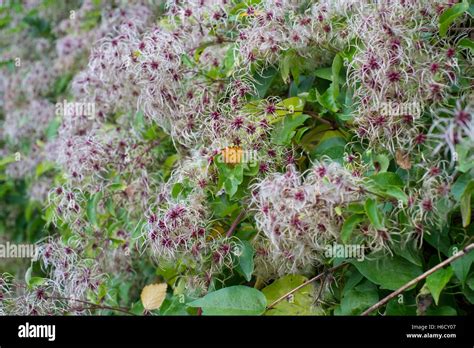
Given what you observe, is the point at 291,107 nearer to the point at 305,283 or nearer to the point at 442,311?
the point at 305,283

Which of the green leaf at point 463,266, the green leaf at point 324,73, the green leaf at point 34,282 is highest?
the green leaf at point 324,73

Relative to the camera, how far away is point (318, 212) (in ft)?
4.28

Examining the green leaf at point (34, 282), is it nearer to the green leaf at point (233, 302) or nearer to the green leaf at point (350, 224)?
the green leaf at point (233, 302)

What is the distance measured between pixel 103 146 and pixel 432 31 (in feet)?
3.01

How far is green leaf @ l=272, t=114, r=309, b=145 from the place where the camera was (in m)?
1.55

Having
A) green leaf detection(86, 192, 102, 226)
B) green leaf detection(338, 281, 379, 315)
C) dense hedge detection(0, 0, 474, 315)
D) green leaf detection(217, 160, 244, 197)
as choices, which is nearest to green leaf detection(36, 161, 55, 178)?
dense hedge detection(0, 0, 474, 315)

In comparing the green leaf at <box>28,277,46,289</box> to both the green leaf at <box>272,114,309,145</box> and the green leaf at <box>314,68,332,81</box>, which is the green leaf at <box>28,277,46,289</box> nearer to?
the green leaf at <box>272,114,309,145</box>

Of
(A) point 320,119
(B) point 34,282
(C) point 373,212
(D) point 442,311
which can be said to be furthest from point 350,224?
(B) point 34,282

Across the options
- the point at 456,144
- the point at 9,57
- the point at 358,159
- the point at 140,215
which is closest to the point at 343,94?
the point at 358,159

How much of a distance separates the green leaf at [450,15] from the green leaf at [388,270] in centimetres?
50

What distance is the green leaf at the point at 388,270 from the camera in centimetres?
141

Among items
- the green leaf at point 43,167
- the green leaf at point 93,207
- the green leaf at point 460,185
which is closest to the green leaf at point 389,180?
the green leaf at point 460,185

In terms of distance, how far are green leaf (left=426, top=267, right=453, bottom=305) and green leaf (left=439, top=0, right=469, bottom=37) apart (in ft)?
1.68
